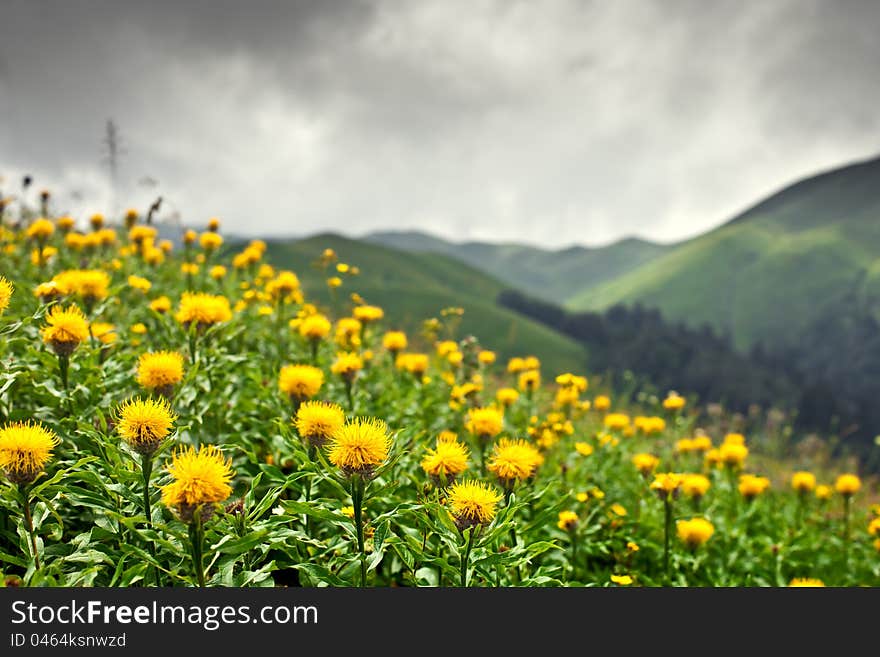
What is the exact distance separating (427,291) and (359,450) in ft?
393

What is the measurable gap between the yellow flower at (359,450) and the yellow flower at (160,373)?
1009 mm

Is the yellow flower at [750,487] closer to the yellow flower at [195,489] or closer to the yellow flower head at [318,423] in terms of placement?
the yellow flower head at [318,423]

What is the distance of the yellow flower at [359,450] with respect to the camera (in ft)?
6.80

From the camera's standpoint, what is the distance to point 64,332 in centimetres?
266

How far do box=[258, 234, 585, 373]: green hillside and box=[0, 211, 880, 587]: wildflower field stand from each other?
63.5 metres

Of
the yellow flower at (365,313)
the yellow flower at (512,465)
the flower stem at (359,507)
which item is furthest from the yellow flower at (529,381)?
the flower stem at (359,507)

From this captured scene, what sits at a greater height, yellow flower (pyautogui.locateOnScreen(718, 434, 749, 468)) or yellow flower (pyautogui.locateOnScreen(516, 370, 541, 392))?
yellow flower (pyautogui.locateOnScreen(516, 370, 541, 392))

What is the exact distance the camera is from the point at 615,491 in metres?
5.04

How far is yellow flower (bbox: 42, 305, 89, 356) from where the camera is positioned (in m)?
2.62

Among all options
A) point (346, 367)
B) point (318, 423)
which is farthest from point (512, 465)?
point (346, 367)

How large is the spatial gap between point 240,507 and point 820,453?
11.8 metres

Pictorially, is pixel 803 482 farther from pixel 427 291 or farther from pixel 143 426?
pixel 427 291

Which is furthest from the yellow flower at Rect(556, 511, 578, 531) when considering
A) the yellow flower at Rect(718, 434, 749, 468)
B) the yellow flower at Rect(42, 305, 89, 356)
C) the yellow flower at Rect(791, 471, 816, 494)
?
the yellow flower at Rect(42, 305, 89, 356)

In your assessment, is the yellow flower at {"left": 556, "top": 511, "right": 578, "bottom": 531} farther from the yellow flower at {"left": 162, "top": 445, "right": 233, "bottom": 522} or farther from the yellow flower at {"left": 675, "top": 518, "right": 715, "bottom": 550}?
the yellow flower at {"left": 162, "top": 445, "right": 233, "bottom": 522}
